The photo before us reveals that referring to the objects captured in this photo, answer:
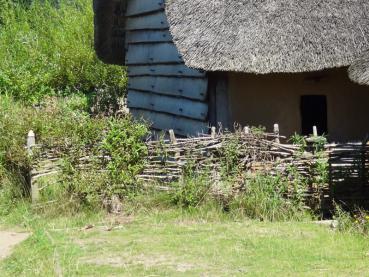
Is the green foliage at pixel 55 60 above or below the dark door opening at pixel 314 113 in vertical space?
above

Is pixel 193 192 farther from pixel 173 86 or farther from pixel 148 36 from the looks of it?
pixel 148 36

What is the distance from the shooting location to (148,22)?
13539mm

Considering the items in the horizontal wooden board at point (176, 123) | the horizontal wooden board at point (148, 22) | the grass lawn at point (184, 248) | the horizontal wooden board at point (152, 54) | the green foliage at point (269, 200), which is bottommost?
the grass lawn at point (184, 248)

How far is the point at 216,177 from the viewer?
368 inches

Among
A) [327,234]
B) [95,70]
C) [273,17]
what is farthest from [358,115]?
[95,70]

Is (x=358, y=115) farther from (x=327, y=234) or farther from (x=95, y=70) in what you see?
(x=95, y=70)

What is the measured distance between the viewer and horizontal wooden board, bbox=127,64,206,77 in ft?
39.1

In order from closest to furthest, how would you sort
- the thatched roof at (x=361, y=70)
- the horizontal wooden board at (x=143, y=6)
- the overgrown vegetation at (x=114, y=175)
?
1. the thatched roof at (x=361, y=70)
2. the overgrown vegetation at (x=114, y=175)
3. the horizontal wooden board at (x=143, y=6)

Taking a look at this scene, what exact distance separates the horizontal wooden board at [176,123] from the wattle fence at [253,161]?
6.63 ft

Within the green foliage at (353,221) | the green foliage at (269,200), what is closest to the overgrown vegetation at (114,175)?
the green foliage at (269,200)

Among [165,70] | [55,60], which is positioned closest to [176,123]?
[165,70]

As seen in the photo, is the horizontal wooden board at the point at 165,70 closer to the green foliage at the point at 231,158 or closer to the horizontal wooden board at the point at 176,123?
the horizontal wooden board at the point at 176,123

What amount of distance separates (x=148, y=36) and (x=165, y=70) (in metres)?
0.89

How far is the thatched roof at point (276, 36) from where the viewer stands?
1012 centimetres
